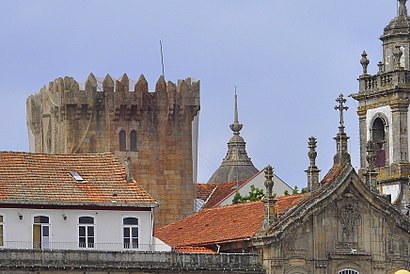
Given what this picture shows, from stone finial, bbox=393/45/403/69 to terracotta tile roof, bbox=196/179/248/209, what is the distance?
1458 centimetres

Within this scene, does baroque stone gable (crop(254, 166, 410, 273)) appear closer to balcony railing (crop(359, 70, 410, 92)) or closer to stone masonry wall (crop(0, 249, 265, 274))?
stone masonry wall (crop(0, 249, 265, 274))

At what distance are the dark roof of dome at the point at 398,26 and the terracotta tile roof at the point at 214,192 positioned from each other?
15.2m

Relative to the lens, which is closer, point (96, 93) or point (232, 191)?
point (96, 93)

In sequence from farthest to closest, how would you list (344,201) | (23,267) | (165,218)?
(165,218) → (344,201) → (23,267)

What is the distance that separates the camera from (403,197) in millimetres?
136125

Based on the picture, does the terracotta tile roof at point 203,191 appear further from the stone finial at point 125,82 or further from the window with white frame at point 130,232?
the window with white frame at point 130,232


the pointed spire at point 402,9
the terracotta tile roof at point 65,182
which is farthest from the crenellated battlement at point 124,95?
the terracotta tile roof at point 65,182

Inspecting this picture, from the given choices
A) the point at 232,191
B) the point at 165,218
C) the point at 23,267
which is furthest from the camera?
the point at 232,191

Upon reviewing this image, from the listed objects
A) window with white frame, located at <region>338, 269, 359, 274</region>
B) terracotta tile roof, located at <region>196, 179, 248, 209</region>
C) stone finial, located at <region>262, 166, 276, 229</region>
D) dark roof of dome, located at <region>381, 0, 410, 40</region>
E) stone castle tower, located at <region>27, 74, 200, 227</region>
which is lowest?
window with white frame, located at <region>338, 269, 359, 274</region>

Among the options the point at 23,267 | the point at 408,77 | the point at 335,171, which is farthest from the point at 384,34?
the point at 23,267

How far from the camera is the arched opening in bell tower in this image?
455 feet

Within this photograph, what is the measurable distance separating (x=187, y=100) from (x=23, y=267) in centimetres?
3344

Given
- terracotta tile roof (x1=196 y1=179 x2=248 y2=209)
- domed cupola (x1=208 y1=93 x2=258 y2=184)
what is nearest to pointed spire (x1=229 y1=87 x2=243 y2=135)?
domed cupola (x1=208 y1=93 x2=258 y2=184)

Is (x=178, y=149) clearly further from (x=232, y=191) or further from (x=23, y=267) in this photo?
(x=23, y=267)
